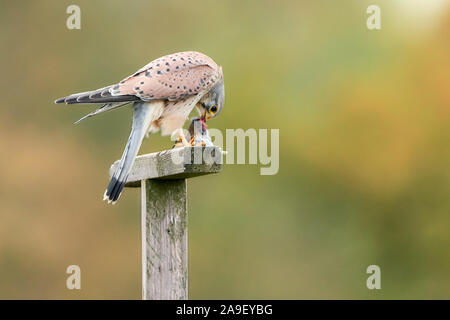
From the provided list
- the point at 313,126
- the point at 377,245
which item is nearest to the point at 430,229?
the point at 377,245

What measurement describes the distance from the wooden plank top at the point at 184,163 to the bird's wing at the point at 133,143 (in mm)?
101

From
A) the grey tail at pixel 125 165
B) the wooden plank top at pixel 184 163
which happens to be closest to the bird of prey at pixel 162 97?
the grey tail at pixel 125 165

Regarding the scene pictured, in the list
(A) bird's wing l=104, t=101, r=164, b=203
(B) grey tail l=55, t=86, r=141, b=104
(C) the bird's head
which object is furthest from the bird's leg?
(C) the bird's head

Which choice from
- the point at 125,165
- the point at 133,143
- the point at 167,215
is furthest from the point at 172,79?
the point at 167,215

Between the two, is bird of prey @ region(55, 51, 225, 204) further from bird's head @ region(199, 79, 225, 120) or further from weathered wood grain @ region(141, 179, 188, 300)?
weathered wood grain @ region(141, 179, 188, 300)

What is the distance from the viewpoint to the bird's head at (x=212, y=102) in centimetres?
479

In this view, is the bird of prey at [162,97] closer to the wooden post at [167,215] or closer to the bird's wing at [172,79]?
the bird's wing at [172,79]

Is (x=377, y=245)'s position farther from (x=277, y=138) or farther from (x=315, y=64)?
(x=315, y=64)

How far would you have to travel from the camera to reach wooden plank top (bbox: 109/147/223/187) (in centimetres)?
350

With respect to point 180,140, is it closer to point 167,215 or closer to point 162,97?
point 162,97

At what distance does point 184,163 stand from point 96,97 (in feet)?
1.99

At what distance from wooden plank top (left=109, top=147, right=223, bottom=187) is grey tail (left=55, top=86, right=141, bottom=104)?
1.20 ft

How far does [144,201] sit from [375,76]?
6.90 meters

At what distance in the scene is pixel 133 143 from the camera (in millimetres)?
3846
